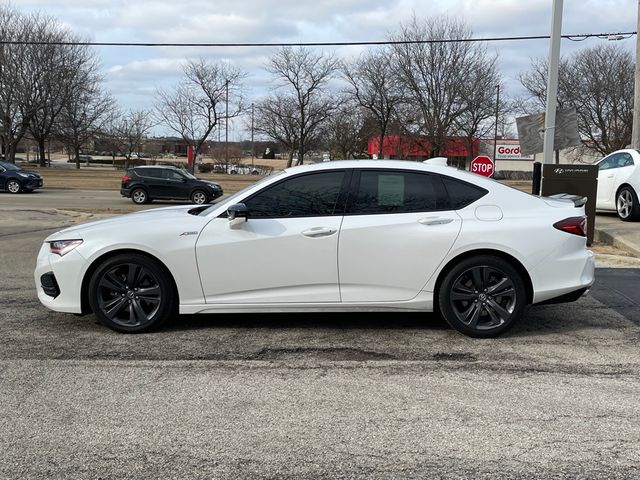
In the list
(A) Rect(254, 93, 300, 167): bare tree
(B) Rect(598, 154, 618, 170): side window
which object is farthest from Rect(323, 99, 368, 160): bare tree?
(B) Rect(598, 154, 618, 170): side window

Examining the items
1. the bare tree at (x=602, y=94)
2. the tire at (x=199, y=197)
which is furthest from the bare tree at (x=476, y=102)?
the tire at (x=199, y=197)

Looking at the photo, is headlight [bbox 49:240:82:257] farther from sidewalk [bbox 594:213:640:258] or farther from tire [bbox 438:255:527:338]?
sidewalk [bbox 594:213:640:258]

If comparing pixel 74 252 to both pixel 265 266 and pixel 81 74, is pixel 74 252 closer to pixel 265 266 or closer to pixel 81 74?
pixel 265 266

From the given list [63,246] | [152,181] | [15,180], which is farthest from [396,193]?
[15,180]

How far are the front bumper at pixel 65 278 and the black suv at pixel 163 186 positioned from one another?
18.2m

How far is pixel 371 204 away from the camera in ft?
17.2

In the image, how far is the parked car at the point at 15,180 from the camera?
2645 centimetres

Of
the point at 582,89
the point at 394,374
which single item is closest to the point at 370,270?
the point at 394,374

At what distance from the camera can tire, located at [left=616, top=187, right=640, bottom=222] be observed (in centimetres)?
1250

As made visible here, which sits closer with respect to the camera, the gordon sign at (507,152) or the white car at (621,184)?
the white car at (621,184)

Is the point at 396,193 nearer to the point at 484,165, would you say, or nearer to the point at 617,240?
the point at 617,240

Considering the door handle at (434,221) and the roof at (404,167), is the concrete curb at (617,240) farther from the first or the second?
the door handle at (434,221)

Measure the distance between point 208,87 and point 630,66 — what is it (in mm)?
32185

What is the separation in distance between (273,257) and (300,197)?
1.95 ft
